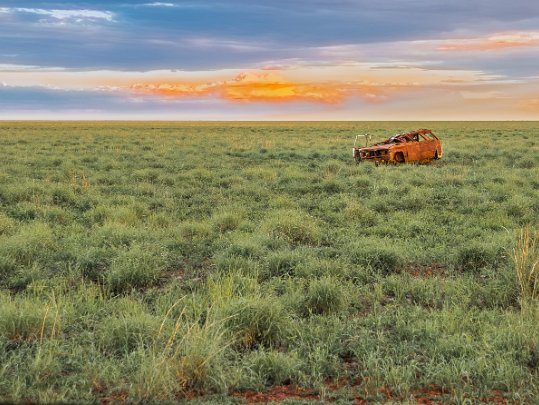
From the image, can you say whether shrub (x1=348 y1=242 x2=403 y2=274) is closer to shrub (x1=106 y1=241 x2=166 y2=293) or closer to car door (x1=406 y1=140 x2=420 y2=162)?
shrub (x1=106 y1=241 x2=166 y2=293)

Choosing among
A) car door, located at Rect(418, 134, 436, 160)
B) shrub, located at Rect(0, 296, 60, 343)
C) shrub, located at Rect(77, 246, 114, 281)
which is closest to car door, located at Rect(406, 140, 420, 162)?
car door, located at Rect(418, 134, 436, 160)

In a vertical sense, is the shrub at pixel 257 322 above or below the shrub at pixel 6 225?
below

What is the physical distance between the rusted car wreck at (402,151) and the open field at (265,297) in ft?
19.0

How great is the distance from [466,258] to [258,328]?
3.89 metres

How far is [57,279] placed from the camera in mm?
6547

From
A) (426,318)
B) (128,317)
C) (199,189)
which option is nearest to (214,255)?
(128,317)

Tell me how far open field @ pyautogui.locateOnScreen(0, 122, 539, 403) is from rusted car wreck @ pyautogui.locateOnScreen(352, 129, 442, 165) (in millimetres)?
5799

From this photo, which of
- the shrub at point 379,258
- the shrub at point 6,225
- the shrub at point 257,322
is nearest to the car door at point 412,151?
the shrub at point 379,258

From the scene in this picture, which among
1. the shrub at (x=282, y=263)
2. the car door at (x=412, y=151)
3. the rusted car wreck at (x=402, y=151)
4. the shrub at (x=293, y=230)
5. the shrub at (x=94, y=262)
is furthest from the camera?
the car door at (x=412, y=151)

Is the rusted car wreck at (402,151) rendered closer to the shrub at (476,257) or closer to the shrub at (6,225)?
the shrub at (476,257)

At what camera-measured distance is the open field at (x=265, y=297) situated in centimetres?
418

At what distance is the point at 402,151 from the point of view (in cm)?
1931

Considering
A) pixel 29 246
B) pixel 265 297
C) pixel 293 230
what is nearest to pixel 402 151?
pixel 293 230

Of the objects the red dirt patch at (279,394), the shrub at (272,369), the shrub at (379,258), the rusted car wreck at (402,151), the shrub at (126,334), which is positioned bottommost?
the red dirt patch at (279,394)
